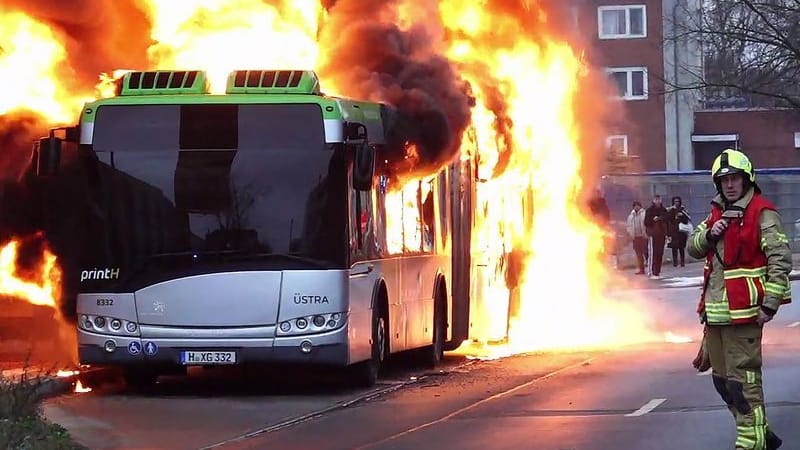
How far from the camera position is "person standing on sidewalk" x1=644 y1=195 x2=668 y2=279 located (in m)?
38.0

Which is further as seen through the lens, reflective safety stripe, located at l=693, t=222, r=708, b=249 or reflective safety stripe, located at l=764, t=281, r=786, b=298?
reflective safety stripe, located at l=693, t=222, r=708, b=249

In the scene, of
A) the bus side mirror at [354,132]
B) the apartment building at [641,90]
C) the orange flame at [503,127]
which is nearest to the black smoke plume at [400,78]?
the orange flame at [503,127]

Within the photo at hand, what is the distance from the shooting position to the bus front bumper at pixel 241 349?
47.9 feet

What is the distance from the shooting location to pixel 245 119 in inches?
583

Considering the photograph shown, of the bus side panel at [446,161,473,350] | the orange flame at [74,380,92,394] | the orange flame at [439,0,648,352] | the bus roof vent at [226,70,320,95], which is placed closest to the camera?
the bus roof vent at [226,70,320,95]

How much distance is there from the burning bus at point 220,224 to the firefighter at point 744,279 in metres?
5.06

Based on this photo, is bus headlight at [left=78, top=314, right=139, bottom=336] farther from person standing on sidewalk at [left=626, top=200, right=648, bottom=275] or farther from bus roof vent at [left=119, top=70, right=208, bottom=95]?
person standing on sidewalk at [left=626, top=200, right=648, bottom=275]

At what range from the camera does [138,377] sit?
52.7 ft

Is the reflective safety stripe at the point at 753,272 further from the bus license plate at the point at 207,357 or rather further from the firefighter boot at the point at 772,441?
the bus license plate at the point at 207,357

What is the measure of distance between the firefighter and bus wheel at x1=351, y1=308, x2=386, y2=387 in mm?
6241

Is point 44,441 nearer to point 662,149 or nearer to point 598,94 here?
point 598,94

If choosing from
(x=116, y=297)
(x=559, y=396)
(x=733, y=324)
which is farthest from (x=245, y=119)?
(x=733, y=324)

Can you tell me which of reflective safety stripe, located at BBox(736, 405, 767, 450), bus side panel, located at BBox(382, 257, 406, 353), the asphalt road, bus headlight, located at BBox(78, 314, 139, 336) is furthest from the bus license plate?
reflective safety stripe, located at BBox(736, 405, 767, 450)

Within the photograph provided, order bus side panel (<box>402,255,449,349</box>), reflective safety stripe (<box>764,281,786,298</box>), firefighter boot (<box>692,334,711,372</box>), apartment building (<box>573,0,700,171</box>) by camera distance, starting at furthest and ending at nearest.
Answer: apartment building (<box>573,0,700,171</box>)
bus side panel (<box>402,255,449,349</box>)
firefighter boot (<box>692,334,711,372</box>)
reflective safety stripe (<box>764,281,786,298</box>)
